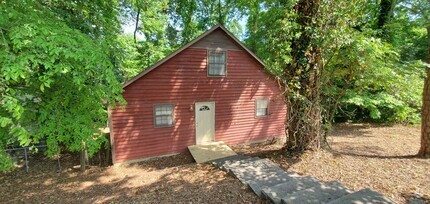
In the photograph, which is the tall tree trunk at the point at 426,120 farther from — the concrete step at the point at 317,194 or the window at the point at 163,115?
the window at the point at 163,115

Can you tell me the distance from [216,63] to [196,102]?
6.48ft

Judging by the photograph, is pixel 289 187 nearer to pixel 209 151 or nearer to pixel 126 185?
pixel 209 151

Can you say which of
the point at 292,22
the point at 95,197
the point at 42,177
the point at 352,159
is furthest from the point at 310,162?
the point at 42,177

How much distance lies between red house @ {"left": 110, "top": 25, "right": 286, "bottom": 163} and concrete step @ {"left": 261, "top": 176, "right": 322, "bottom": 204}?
4337mm

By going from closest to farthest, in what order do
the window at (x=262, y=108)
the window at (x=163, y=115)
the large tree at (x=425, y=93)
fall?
the large tree at (x=425, y=93)
the window at (x=163, y=115)
the window at (x=262, y=108)

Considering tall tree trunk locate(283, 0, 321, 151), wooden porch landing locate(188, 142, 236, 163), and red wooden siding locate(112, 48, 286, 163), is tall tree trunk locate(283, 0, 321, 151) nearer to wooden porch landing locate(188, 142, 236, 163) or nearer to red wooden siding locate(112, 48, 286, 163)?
wooden porch landing locate(188, 142, 236, 163)

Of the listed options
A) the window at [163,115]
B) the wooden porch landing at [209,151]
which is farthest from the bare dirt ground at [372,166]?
the window at [163,115]

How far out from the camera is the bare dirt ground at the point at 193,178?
15.1 feet

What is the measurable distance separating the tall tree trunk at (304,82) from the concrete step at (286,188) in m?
1.86

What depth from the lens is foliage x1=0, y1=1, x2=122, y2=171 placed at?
3250 mm

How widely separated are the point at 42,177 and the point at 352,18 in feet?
37.3

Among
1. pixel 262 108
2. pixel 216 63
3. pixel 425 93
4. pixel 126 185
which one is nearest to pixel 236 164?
pixel 126 185

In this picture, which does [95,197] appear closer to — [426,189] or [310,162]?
[310,162]

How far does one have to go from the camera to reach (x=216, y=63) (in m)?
8.97
